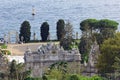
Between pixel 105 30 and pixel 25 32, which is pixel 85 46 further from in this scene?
pixel 25 32

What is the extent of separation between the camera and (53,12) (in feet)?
414

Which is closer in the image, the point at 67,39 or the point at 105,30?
the point at 105,30

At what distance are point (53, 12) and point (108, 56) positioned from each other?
7245cm

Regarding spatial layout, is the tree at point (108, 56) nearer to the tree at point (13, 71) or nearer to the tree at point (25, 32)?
the tree at point (13, 71)

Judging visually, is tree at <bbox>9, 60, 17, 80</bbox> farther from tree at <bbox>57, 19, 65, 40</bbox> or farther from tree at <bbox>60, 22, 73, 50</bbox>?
tree at <bbox>57, 19, 65, 40</bbox>

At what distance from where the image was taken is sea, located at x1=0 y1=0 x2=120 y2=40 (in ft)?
349

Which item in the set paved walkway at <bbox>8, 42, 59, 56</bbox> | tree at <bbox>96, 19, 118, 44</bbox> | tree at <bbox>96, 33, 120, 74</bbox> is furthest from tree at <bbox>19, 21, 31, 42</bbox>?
tree at <bbox>96, 33, 120, 74</bbox>

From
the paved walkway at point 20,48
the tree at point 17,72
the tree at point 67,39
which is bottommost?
the tree at point 17,72

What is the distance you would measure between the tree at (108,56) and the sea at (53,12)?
34.5m

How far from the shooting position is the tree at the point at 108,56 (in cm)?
5353

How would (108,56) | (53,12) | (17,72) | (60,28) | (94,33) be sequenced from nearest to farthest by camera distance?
(17,72), (108,56), (94,33), (60,28), (53,12)

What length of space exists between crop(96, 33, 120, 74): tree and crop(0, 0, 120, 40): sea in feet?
113

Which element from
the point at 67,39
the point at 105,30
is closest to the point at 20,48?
the point at 67,39

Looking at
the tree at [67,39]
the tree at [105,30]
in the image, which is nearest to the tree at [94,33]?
the tree at [105,30]
